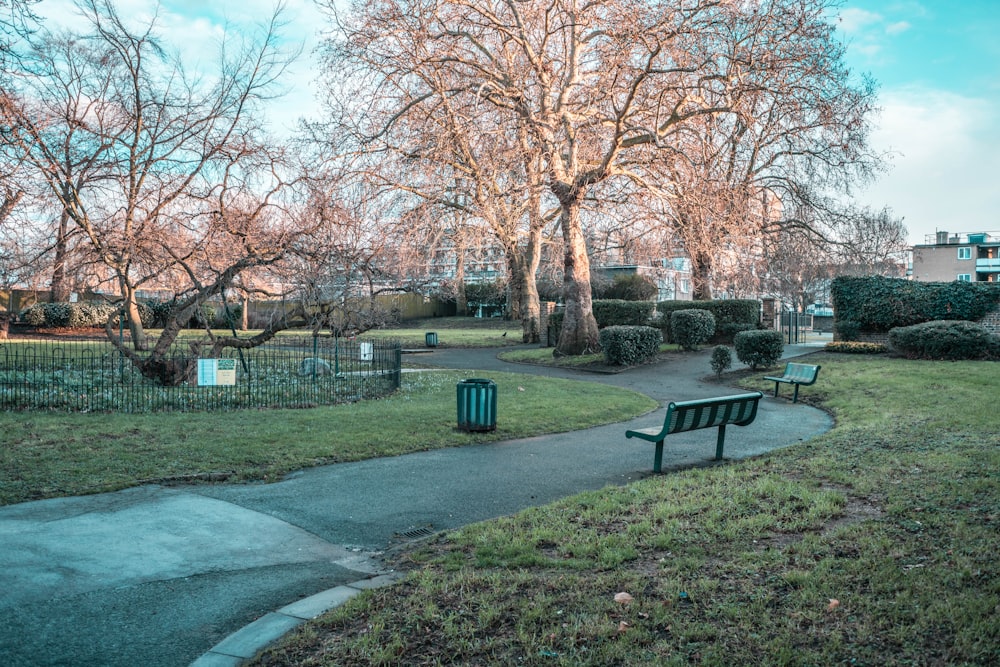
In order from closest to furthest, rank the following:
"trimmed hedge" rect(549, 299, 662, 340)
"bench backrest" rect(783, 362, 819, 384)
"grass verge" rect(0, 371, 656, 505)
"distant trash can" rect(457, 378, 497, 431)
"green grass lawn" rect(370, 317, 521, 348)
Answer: "grass verge" rect(0, 371, 656, 505) < "distant trash can" rect(457, 378, 497, 431) < "bench backrest" rect(783, 362, 819, 384) < "trimmed hedge" rect(549, 299, 662, 340) < "green grass lawn" rect(370, 317, 521, 348)

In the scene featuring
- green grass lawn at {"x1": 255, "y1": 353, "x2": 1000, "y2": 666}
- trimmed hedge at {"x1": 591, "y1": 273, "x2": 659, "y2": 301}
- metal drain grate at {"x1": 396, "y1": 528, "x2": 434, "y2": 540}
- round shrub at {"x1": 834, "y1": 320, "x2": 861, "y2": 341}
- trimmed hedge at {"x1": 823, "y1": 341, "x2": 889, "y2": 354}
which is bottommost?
metal drain grate at {"x1": 396, "y1": 528, "x2": 434, "y2": 540}

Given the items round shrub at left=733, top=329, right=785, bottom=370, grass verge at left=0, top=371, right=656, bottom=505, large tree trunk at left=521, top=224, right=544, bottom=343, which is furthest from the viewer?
large tree trunk at left=521, top=224, right=544, bottom=343

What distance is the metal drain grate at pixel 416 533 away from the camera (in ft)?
20.8

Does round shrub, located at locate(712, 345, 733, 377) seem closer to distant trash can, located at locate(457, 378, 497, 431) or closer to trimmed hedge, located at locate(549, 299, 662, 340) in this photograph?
trimmed hedge, located at locate(549, 299, 662, 340)

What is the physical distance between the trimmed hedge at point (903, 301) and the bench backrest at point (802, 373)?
10472 millimetres

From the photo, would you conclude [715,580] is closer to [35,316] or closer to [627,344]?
[627,344]

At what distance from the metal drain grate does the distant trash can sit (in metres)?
4.62

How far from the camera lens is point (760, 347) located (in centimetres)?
1994

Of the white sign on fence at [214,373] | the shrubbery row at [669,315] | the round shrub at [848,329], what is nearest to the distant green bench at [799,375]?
the round shrub at [848,329]

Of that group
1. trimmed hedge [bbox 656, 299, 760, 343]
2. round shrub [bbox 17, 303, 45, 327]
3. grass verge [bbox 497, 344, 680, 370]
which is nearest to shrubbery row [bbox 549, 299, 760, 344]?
trimmed hedge [bbox 656, 299, 760, 343]

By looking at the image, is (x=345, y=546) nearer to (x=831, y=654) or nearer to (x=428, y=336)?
(x=831, y=654)

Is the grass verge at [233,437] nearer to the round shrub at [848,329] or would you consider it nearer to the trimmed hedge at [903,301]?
the round shrub at [848,329]

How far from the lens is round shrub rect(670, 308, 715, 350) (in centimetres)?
2533

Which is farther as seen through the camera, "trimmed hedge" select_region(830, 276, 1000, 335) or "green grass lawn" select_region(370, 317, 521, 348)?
"green grass lawn" select_region(370, 317, 521, 348)
